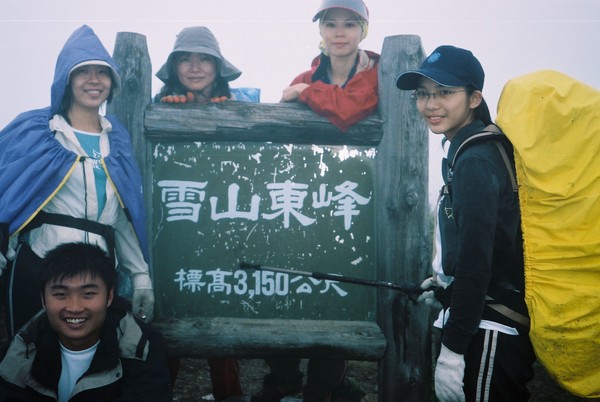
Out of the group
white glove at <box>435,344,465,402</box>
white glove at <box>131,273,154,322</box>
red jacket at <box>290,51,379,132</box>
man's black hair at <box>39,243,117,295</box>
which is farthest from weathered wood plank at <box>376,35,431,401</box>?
man's black hair at <box>39,243,117,295</box>

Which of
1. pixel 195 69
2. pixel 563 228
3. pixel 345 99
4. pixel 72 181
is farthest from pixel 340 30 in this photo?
pixel 563 228

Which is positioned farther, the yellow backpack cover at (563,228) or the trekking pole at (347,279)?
the trekking pole at (347,279)

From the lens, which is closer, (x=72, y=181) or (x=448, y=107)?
(x=448, y=107)

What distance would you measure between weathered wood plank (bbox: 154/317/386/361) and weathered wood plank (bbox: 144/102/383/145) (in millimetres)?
1330

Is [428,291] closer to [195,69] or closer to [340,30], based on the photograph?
[340,30]

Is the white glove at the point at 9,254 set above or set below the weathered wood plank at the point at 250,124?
below

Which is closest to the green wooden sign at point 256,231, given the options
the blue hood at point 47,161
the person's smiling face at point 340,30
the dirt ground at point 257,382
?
the blue hood at point 47,161

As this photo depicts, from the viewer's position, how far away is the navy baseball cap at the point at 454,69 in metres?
2.40

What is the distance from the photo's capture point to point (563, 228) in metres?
2.07

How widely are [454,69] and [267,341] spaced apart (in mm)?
2159

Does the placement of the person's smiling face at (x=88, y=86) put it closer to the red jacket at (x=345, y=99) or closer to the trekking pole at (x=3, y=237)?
the trekking pole at (x=3, y=237)

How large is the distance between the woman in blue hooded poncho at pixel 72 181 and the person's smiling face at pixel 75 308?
15.2 inches

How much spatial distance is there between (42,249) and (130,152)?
0.81 m

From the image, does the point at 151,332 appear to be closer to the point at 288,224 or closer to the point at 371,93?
the point at 288,224
